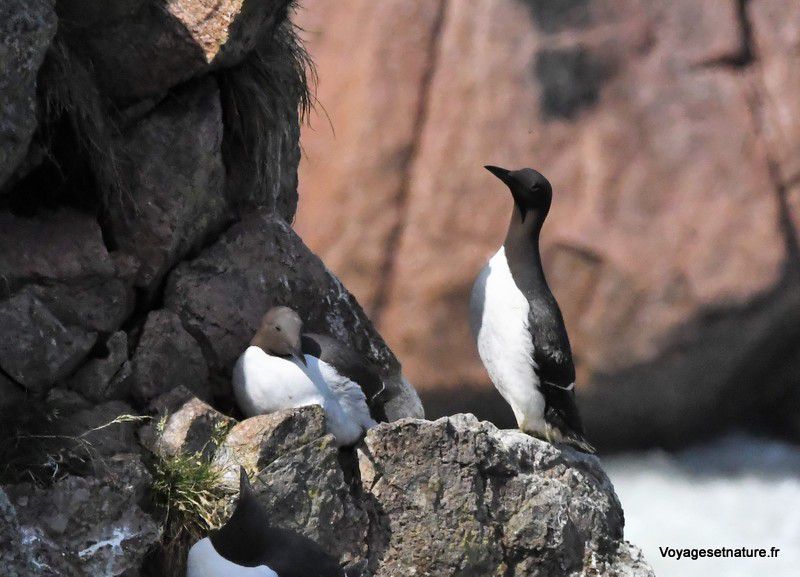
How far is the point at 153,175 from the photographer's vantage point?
3.96 m

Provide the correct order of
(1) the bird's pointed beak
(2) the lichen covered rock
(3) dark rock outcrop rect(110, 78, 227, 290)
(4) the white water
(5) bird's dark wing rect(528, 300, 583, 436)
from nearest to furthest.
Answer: (2) the lichen covered rock
(1) the bird's pointed beak
(3) dark rock outcrop rect(110, 78, 227, 290)
(5) bird's dark wing rect(528, 300, 583, 436)
(4) the white water

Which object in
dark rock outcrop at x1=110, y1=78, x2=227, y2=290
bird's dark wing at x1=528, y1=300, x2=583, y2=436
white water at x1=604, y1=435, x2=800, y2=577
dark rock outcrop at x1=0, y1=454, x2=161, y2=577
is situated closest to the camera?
dark rock outcrop at x1=0, y1=454, x2=161, y2=577

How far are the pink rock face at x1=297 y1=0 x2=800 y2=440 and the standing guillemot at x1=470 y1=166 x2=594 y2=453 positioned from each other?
4031mm

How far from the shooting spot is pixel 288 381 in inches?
150

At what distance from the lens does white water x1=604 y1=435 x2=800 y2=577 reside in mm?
8016

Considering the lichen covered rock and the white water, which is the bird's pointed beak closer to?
the lichen covered rock

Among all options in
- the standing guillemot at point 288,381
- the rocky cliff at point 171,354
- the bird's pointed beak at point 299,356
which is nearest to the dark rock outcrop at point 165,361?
the rocky cliff at point 171,354

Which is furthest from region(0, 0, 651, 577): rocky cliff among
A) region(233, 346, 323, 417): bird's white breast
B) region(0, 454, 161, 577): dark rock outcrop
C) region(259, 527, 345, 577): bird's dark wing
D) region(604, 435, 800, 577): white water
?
region(604, 435, 800, 577): white water

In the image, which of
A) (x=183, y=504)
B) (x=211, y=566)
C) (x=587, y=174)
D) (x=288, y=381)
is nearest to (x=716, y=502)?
(x=587, y=174)

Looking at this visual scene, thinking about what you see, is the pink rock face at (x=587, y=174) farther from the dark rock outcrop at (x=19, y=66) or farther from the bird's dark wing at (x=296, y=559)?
the dark rock outcrop at (x=19, y=66)

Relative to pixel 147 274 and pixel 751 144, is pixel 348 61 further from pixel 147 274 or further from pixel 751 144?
pixel 147 274

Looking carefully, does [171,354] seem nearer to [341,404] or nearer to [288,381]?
[288,381]

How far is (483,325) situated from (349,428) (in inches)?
40.7

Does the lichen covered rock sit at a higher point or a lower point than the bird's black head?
lower
